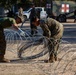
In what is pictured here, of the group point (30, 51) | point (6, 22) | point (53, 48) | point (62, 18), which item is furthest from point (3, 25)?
point (62, 18)

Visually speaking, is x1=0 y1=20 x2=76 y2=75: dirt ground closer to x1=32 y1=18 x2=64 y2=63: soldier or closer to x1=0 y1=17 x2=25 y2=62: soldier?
x1=32 y1=18 x2=64 y2=63: soldier

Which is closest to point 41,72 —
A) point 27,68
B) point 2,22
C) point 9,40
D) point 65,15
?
point 27,68

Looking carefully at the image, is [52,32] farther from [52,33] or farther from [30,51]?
[30,51]

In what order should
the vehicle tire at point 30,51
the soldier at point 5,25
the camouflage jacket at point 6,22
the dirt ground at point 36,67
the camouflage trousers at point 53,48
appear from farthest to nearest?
the vehicle tire at point 30,51 < the camouflage jacket at point 6,22 < the camouflage trousers at point 53,48 < the soldier at point 5,25 < the dirt ground at point 36,67

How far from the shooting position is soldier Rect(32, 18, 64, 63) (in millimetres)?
9672

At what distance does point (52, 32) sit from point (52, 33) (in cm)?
4

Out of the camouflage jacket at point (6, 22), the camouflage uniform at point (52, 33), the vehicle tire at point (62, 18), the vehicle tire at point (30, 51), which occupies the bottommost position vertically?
the vehicle tire at point (62, 18)

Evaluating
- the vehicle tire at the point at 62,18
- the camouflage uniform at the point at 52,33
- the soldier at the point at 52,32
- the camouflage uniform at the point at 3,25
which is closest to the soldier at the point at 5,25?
the camouflage uniform at the point at 3,25

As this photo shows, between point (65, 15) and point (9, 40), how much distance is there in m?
24.5

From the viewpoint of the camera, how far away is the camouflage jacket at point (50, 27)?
9.80 metres

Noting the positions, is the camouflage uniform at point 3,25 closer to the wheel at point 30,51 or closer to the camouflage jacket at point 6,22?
the camouflage jacket at point 6,22

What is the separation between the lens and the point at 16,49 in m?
12.0

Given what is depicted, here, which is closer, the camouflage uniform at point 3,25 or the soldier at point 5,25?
the soldier at point 5,25

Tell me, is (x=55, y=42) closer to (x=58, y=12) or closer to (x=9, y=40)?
(x=9, y=40)
